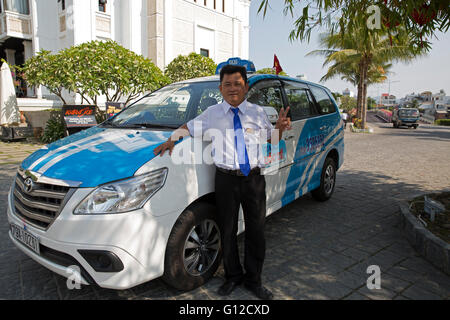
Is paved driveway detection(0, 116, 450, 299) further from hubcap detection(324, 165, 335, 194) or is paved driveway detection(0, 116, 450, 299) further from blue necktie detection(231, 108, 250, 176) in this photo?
blue necktie detection(231, 108, 250, 176)

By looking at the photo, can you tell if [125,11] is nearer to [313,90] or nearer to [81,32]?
[81,32]

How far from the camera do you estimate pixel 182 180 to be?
8.09 ft

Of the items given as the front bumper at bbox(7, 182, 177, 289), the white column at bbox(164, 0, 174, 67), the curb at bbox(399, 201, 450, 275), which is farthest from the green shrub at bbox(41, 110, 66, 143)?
the white column at bbox(164, 0, 174, 67)

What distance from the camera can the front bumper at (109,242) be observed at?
216 centimetres

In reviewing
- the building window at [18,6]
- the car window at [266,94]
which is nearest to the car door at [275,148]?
the car window at [266,94]

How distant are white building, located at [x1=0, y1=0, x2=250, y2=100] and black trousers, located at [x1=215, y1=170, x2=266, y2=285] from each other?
18713mm

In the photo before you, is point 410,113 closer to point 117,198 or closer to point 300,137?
point 300,137

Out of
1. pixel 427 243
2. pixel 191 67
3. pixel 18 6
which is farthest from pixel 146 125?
pixel 18 6

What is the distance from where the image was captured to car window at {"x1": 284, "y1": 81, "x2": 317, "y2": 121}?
4039 mm

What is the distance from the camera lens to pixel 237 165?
2512mm

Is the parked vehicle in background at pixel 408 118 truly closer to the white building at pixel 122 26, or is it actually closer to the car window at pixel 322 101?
the white building at pixel 122 26

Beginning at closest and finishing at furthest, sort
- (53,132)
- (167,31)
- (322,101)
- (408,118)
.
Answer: (322,101), (53,132), (167,31), (408,118)

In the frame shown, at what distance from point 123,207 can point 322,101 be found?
365 centimetres

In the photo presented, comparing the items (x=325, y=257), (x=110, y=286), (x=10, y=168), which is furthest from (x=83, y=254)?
(x=10, y=168)
